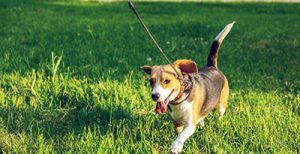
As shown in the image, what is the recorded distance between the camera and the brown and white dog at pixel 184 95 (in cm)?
381

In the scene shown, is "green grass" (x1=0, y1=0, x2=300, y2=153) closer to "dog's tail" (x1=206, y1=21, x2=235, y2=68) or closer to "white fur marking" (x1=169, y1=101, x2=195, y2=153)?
"white fur marking" (x1=169, y1=101, x2=195, y2=153)

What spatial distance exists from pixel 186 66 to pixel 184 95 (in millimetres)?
256

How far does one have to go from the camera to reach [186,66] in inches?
158

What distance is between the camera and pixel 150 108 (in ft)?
15.9

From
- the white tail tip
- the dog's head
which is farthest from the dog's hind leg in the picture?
the dog's head

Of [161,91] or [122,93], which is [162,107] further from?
[122,93]

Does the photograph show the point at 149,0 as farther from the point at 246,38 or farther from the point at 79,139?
the point at 79,139

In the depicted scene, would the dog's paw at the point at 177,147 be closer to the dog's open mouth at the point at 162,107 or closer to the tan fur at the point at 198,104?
the dog's open mouth at the point at 162,107

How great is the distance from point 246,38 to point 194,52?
2129 mm

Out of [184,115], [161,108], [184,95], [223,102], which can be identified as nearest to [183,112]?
[184,115]

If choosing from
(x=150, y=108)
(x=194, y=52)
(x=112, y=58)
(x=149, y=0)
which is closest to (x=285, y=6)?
(x=149, y=0)

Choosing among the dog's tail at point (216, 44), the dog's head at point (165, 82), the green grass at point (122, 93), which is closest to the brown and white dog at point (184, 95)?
the dog's head at point (165, 82)

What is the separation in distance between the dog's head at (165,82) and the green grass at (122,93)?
1.28ft

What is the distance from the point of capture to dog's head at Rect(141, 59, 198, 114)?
375 cm
